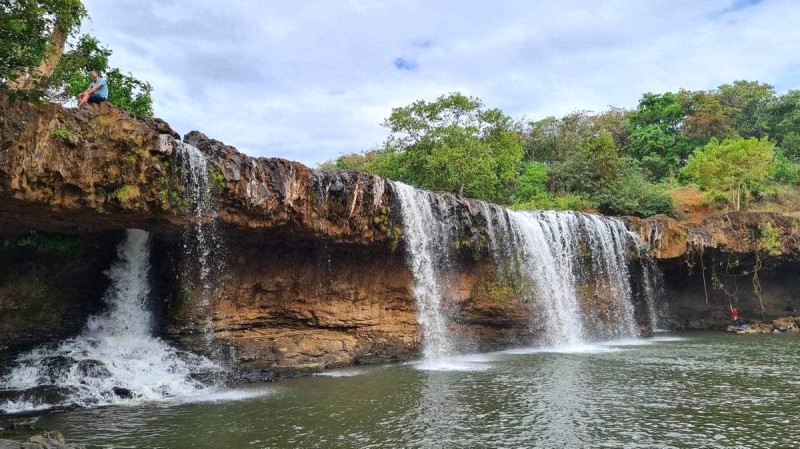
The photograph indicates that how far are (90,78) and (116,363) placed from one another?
8674mm

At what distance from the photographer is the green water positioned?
7.56 m

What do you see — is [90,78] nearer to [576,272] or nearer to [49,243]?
[49,243]

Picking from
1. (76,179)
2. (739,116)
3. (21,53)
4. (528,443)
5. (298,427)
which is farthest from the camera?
(739,116)

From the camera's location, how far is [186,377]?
1275cm

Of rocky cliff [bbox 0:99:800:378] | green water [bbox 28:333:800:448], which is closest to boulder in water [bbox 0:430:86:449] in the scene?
green water [bbox 28:333:800:448]

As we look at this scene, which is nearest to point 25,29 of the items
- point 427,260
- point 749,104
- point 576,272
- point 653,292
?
point 427,260

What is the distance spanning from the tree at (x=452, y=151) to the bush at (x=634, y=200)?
5849 mm

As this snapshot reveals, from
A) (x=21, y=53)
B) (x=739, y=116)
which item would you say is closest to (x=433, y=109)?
(x=21, y=53)

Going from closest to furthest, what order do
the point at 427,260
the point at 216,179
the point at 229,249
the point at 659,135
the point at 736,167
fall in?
the point at 216,179
the point at 229,249
the point at 427,260
the point at 736,167
the point at 659,135

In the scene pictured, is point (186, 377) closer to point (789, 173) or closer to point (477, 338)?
point (477, 338)

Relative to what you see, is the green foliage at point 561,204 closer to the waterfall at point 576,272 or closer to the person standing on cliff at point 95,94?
the waterfall at point 576,272

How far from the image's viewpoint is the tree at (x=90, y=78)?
1595 centimetres

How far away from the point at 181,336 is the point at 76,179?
5009 mm

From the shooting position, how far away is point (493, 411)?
911 cm
